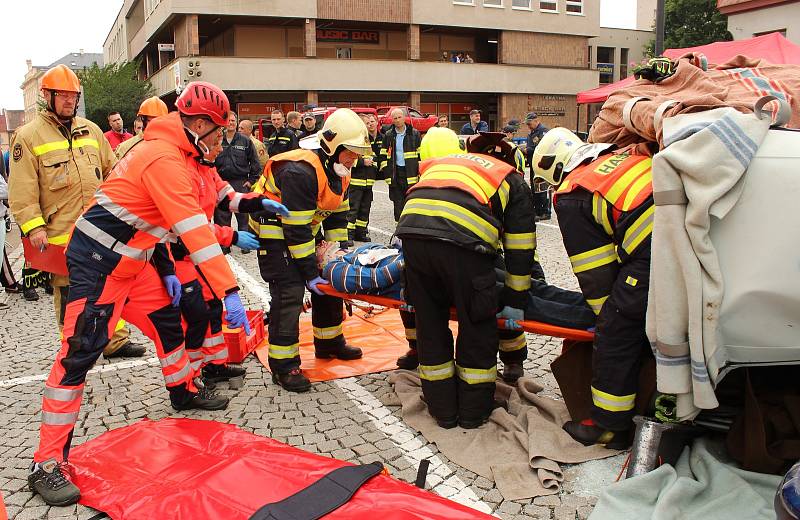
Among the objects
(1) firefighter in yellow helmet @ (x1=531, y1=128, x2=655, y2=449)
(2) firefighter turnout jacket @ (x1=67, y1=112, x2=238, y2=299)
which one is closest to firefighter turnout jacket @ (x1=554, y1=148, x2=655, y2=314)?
(1) firefighter in yellow helmet @ (x1=531, y1=128, x2=655, y2=449)

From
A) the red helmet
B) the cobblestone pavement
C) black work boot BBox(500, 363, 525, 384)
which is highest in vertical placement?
the red helmet

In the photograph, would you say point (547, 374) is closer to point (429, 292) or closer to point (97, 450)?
point (429, 292)

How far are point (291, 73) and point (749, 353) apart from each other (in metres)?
31.3

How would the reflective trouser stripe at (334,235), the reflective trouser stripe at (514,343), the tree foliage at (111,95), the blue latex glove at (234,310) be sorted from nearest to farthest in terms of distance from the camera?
the blue latex glove at (234,310)
the reflective trouser stripe at (514,343)
the reflective trouser stripe at (334,235)
the tree foliage at (111,95)

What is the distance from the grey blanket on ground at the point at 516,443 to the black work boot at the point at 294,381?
2.35ft

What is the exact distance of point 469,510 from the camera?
8.50ft

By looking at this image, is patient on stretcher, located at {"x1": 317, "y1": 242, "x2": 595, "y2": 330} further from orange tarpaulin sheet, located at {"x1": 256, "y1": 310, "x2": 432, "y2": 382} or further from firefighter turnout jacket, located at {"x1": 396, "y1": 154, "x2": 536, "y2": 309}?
orange tarpaulin sheet, located at {"x1": 256, "y1": 310, "x2": 432, "y2": 382}

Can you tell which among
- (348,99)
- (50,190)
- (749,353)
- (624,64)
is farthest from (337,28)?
(749,353)

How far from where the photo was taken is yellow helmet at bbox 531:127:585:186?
421 cm

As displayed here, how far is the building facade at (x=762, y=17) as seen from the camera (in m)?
21.0

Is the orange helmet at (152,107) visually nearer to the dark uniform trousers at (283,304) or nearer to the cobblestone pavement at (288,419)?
the cobblestone pavement at (288,419)

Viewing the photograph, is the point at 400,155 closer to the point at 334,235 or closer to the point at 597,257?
the point at 334,235

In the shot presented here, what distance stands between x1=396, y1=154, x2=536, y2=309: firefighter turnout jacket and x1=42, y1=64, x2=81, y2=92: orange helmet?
2.78 metres

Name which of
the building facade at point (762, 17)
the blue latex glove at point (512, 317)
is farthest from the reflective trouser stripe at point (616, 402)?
the building facade at point (762, 17)
